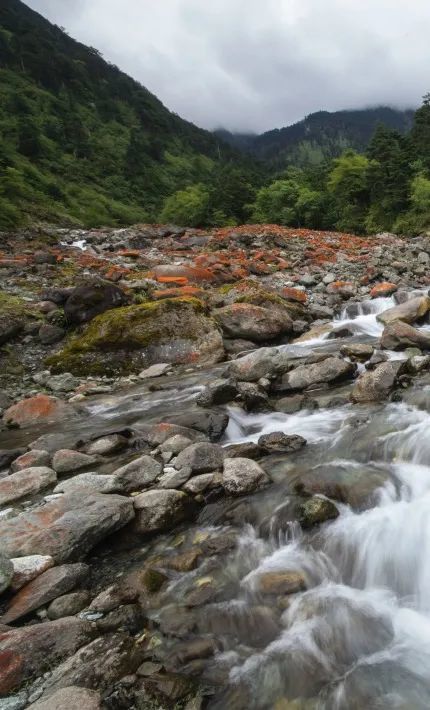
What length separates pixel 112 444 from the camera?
6.29m

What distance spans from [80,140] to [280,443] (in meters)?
→ 79.8

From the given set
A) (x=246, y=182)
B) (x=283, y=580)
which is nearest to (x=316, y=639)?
(x=283, y=580)

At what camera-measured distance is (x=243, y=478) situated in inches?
198

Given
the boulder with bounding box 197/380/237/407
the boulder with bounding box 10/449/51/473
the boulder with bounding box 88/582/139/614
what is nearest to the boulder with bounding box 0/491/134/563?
the boulder with bounding box 88/582/139/614

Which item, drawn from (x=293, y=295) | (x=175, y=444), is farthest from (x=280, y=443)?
(x=293, y=295)

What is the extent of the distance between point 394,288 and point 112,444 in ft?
40.2

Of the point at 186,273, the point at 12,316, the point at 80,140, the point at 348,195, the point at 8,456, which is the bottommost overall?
the point at 8,456

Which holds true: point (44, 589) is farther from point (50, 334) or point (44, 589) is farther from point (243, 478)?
point (50, 334)

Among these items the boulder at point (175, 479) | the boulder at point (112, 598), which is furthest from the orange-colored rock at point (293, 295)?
the boulder at point (112, 598)

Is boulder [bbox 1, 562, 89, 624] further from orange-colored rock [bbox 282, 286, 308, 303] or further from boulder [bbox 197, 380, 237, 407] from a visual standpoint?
orange-colored rock [bbox 282, 286, 308, 303]

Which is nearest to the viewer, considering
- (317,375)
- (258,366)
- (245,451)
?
(245,451)

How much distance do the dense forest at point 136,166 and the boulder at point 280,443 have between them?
94.6 feet

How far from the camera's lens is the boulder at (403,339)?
9.21 metres

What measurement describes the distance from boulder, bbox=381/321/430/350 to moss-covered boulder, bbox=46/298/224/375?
3.89 meters
